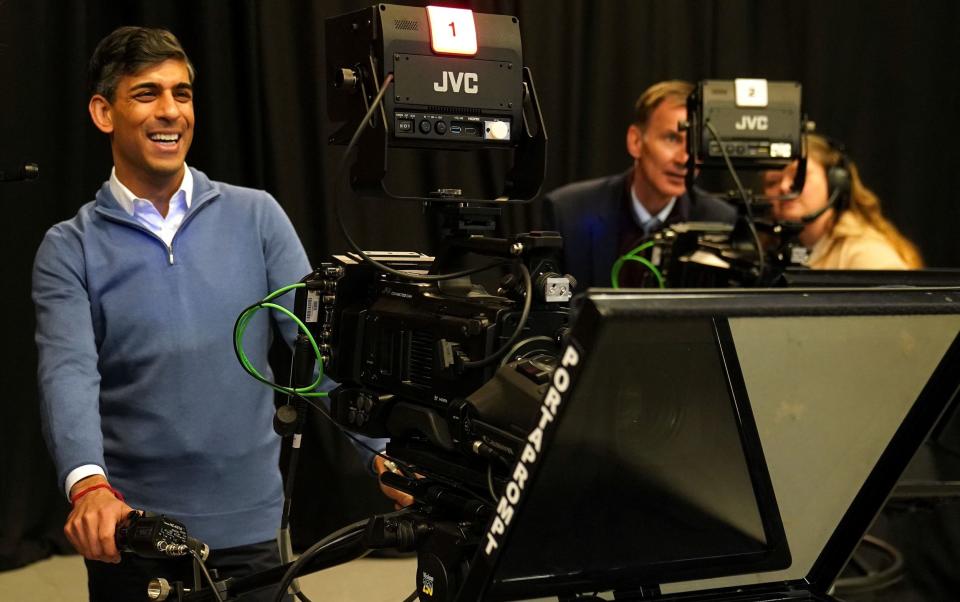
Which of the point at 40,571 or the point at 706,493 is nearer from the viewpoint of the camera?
the point at 706,493

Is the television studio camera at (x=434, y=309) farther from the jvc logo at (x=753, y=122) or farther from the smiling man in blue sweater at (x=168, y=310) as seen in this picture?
the jvc logo at (x=753, y=122)

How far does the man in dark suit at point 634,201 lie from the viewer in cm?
337

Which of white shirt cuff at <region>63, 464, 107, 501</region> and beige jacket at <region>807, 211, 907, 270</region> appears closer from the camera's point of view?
white shirt cuff at <region>63, 464, 107, 501</region>

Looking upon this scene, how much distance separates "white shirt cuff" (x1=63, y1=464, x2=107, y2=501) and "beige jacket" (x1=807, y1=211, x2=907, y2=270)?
6.84 ft

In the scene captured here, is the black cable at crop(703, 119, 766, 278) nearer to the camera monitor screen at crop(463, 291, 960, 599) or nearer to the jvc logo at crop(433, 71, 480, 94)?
the jvc logo at crop(433, 71, 480, 94)

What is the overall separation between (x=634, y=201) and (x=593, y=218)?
149 mm

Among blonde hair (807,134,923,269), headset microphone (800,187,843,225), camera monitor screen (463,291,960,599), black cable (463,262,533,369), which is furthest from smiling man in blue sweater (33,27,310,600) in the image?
blonde hair (807,134,923,269)

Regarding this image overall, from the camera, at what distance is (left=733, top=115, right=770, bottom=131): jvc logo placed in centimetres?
258

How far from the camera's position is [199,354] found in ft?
6.49

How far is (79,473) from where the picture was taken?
1.61 metres

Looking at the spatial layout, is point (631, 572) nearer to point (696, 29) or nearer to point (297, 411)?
point (297, 411)

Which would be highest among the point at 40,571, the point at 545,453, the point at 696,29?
the point at 696,29

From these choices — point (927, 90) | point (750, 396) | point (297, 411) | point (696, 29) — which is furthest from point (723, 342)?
point (927, 90)

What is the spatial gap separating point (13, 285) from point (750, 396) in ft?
10.1
